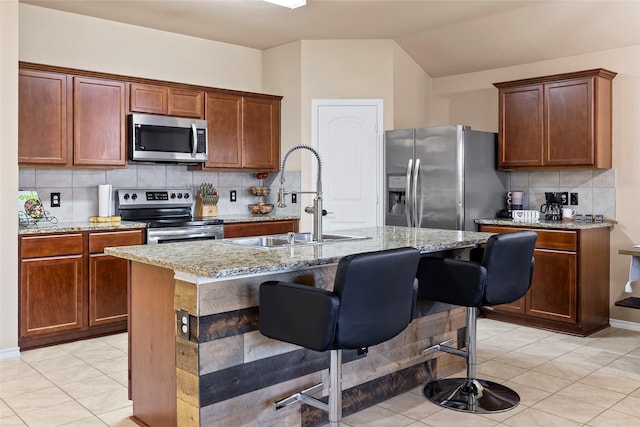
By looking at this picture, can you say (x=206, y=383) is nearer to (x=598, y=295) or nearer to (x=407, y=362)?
(x=407, y=362)

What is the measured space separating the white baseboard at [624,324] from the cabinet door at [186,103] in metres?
4.16

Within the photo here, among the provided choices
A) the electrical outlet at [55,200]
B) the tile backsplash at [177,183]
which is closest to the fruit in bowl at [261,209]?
the tile backsplash at [177,183]

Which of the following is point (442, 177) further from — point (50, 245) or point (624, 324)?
point (50, 245)

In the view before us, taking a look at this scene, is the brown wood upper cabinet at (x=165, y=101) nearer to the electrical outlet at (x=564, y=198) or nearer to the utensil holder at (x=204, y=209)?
the utensil holder at (x=204, y=209)

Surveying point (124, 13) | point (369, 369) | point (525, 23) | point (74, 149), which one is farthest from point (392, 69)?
point (369, 369)

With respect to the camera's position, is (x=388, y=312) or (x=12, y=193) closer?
(x=388, y=312)

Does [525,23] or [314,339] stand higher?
[525,23]

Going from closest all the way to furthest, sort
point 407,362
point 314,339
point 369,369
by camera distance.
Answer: point 314,339 < point 369,369 < point 407,362

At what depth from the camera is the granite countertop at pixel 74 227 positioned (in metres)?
4.05

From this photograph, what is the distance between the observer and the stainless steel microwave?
480 cm

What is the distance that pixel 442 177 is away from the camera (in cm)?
510

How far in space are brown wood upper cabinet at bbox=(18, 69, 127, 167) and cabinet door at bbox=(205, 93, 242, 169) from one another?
0.88 m

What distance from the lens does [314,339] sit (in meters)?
2.15

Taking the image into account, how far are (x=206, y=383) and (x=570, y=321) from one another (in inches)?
133
